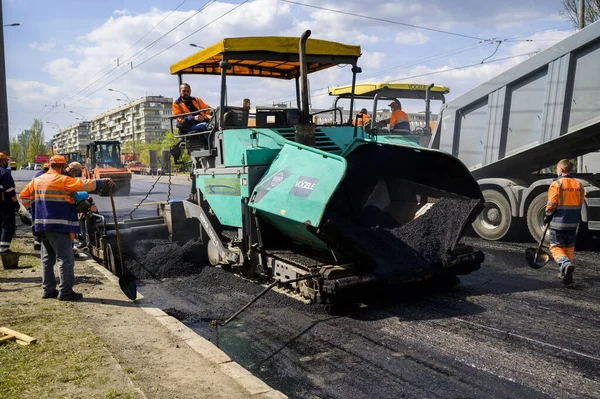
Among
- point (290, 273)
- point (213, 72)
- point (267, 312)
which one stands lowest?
point (267, 312)

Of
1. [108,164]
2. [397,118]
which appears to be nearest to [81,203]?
[397,118]

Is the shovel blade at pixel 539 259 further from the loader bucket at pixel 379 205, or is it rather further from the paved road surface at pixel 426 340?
the loader bucket at pixel 379 205

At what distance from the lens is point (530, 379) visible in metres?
3.24

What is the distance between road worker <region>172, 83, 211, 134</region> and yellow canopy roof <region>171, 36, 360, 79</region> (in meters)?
0.31

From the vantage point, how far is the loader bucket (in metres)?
4.32

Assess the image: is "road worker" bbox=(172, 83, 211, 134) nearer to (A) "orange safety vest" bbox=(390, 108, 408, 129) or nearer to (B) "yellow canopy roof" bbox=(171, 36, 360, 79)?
(B) "yellow canopy roof" bbox=(171, 36, 360, 79)

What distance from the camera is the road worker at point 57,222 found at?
498cm

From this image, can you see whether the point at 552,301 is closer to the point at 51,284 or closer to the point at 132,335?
the point at 132,335

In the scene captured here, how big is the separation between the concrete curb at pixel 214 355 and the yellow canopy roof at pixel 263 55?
279 cm

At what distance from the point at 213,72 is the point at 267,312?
3.75 metres

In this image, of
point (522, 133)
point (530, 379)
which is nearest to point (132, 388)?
point (530, 379)

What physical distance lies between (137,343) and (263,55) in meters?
3.34

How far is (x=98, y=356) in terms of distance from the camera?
3500 millimetres

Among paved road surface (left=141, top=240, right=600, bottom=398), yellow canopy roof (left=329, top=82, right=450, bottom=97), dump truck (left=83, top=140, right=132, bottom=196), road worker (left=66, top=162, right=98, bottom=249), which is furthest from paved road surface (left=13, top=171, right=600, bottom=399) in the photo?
dump truck (left=83, top=140, right=132, bottom=196)
